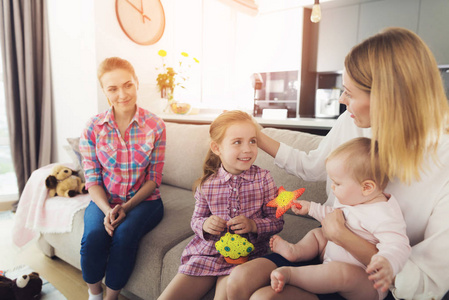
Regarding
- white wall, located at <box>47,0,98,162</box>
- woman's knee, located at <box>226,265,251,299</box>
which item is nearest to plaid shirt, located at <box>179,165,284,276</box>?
woman's knee, located at <box>226,265,251,299</box>

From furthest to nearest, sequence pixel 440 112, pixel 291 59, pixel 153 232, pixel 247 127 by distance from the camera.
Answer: pixel 291 59 < pixel 153 232 < pixel 247 127 < pixel 440 112

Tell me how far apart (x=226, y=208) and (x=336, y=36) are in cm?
395

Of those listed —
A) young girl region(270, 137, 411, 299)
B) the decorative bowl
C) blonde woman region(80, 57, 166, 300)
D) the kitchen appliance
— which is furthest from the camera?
the kitchen appliance

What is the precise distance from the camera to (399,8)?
3854 millimetres

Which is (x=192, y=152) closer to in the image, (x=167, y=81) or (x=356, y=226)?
(x=167, y=81)

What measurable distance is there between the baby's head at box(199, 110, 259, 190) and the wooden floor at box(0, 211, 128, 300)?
1.10 metres

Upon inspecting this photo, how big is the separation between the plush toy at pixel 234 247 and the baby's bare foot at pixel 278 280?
19 cm

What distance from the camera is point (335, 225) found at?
87 cm

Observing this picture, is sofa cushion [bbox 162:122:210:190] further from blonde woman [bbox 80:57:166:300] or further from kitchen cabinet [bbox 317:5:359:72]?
kitchen cabinet [bbox 317:5:359:72]

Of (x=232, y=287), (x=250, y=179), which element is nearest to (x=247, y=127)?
(x=250, y=179)

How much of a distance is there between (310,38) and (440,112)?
410 cm

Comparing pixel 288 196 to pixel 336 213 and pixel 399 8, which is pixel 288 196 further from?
pixel 399 8

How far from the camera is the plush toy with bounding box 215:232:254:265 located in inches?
39.9

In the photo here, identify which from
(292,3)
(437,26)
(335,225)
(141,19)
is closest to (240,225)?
(335,225)
